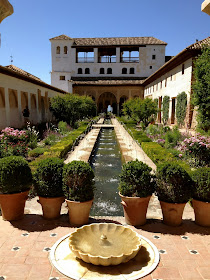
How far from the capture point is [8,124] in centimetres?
1347

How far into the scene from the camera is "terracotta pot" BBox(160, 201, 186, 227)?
11.8 feet

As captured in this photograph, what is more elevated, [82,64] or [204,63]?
[82,64]

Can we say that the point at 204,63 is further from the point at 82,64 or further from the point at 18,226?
the point at 82,64

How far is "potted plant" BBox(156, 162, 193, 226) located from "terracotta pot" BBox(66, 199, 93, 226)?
113 centimetres

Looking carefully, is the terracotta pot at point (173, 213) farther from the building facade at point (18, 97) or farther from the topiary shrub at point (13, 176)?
the building facade at point (18, 97)

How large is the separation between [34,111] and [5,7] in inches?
639

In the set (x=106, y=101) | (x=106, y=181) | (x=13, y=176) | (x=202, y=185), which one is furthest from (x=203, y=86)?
(x=106, y=101)

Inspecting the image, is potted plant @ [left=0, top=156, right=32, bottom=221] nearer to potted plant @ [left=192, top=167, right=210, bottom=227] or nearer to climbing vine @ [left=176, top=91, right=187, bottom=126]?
potted plant @ [left=192, top=167, right=210, bottom=227]

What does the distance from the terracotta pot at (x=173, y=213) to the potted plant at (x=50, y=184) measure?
1.63 m

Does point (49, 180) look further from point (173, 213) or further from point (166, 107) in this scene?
point (166, 107)

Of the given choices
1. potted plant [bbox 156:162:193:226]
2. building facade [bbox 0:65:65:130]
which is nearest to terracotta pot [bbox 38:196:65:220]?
potted plant [bbox 156:162:193:226]

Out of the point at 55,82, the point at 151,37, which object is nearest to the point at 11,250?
the point at 55,82

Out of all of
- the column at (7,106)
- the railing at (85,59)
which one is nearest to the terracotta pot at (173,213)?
the column at (7,106)

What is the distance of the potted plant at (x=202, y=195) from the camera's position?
3.52 meters
